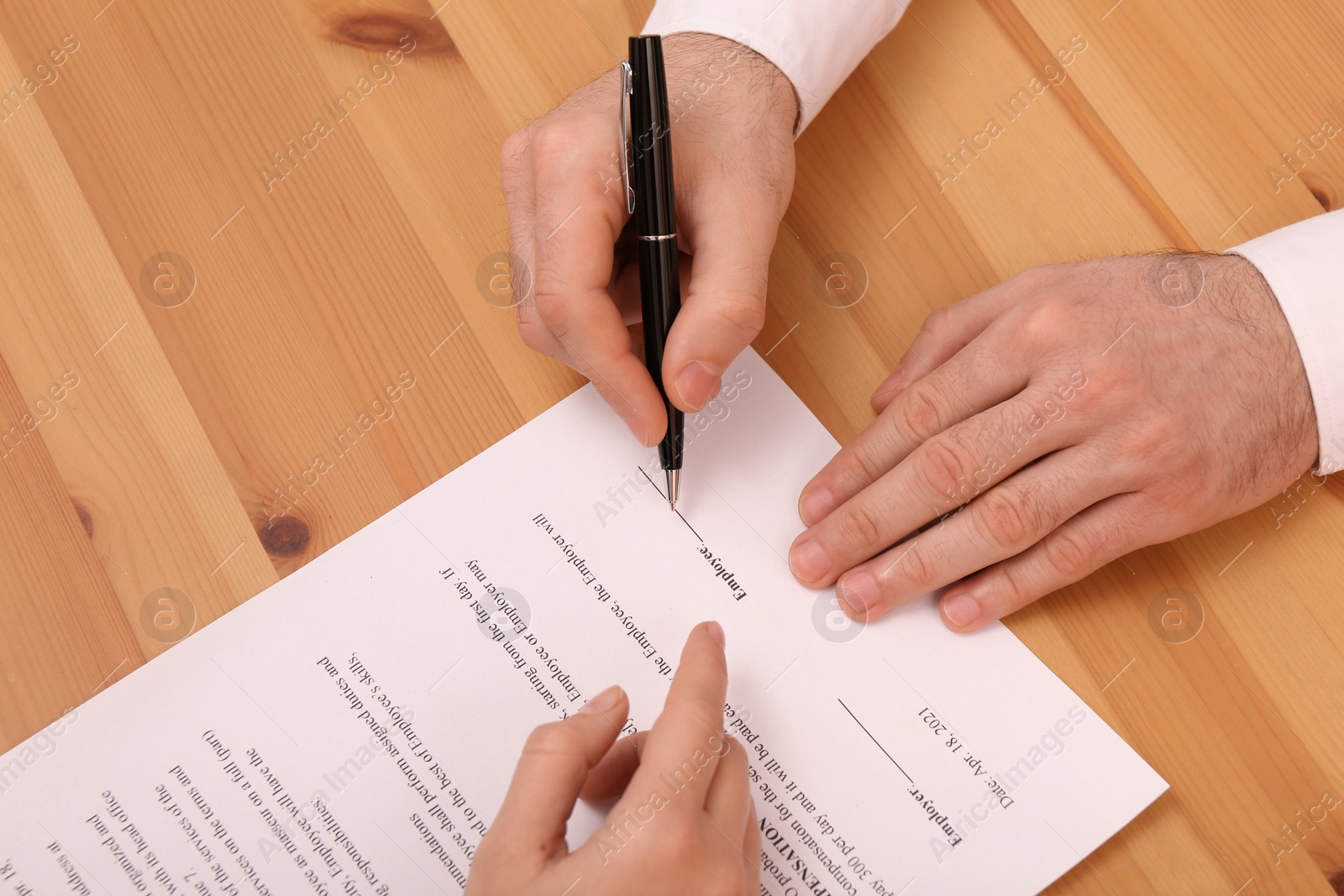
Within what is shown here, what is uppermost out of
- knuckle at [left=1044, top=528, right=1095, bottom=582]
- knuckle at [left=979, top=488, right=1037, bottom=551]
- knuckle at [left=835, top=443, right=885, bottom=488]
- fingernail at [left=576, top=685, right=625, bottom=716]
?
knuckle at [left=835, top=443, right=885, bottom=488]

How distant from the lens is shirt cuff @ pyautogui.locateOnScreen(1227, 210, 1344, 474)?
0.66m

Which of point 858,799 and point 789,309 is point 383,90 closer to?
point 789,309

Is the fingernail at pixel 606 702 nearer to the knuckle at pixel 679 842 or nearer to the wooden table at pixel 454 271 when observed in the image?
the knuckle at pixel 679 842

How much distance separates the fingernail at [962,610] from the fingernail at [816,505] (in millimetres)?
123

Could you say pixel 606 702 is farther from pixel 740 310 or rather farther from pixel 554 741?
pixel 740 310

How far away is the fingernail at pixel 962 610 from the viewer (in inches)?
25.6

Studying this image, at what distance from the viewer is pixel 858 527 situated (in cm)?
65

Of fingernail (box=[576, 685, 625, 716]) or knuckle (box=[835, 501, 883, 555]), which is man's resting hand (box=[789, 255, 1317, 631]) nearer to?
knuckle (box=[835, 501, 883, 555])

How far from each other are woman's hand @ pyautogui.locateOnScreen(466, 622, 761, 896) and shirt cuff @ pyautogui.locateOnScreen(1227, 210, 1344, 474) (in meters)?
0.55

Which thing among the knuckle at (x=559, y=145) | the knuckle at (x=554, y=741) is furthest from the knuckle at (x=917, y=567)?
the knuckle at (x=559, y=145)

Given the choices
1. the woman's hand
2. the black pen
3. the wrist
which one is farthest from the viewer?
the wrist

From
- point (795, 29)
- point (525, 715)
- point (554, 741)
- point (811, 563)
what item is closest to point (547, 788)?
point (554, 741)

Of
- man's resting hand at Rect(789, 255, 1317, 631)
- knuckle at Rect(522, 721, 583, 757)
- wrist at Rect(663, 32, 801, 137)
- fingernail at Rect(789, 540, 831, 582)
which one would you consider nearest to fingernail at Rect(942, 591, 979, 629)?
man's resting hand at Rect(789, 255, 1317, 631)

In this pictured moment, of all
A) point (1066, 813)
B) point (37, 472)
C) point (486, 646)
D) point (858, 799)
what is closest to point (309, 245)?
point (37, 472)
